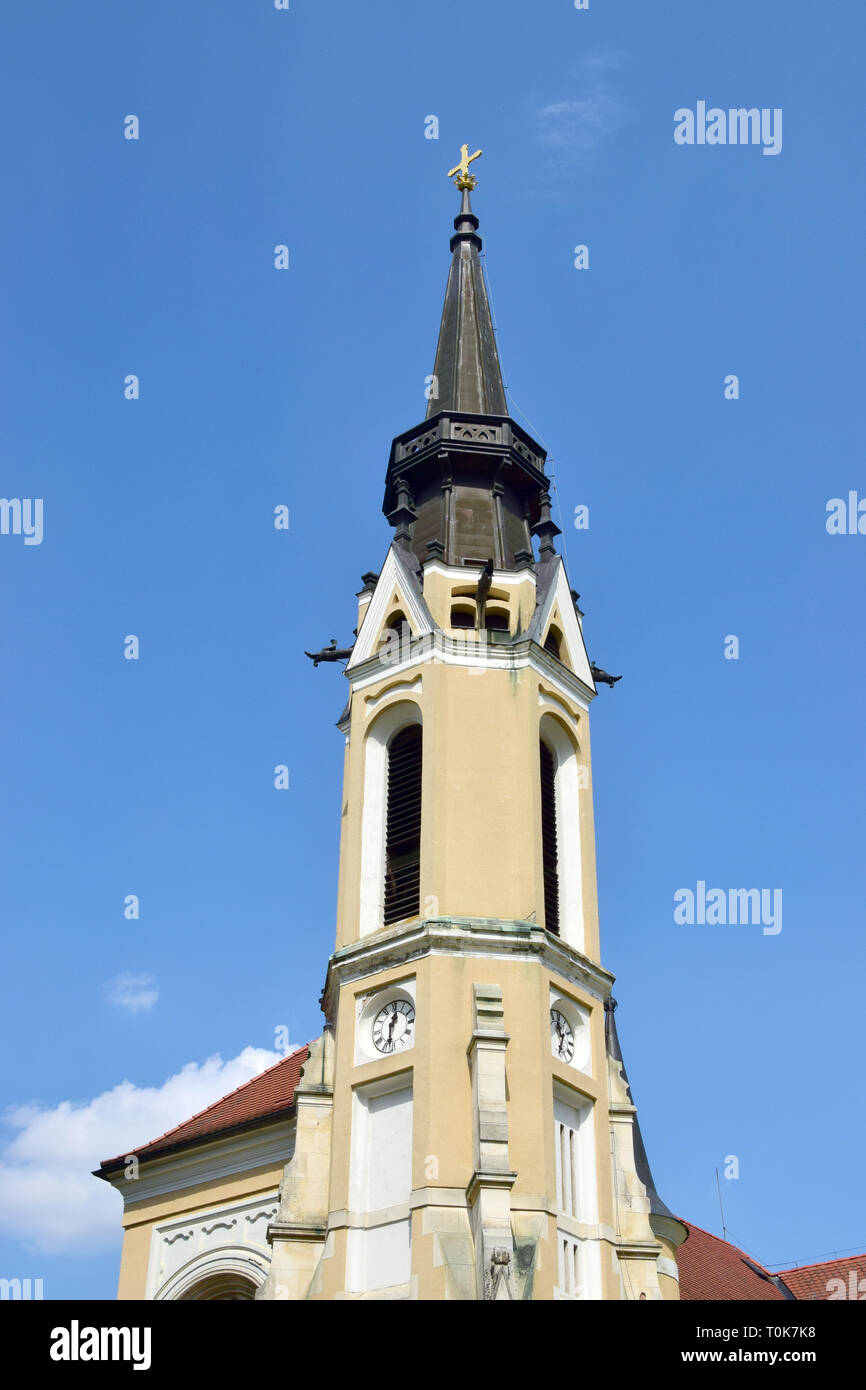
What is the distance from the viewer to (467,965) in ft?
90.6

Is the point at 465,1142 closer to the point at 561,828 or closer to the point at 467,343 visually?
the point at 561,828

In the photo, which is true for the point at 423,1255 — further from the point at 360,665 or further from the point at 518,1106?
the point at 360,665

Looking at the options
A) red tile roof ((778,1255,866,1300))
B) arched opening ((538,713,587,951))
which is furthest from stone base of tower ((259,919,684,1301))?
red tile roof ((778,1255,866,1300))

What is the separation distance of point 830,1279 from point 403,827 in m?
23.9

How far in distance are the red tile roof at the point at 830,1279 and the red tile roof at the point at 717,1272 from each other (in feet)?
1.44

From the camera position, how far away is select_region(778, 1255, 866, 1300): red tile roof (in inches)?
1735

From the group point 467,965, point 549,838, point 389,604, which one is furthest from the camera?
point 389,604

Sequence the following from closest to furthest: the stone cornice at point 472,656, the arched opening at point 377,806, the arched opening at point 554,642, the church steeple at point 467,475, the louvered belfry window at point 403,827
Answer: the louvered belfry window at point 403,827 → the arched opening at point 377,806 → the stone cornice at point 472,656 → the arched opening at point 554,642 → the church steeple at point 467,475

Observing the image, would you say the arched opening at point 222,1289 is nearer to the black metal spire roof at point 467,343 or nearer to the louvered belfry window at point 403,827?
the louvered belfry window at point 403,827

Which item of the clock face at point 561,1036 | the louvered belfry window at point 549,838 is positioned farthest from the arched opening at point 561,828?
the clock face at point 561,1036

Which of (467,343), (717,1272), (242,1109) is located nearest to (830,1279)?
(717,1272)

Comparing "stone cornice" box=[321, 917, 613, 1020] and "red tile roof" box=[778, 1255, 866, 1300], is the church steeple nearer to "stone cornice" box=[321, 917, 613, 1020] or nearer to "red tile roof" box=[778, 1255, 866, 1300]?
"stone cornice" box=[321, 917, 613, 1020]

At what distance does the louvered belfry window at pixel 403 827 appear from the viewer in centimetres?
2933
